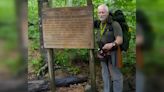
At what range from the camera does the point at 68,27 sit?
5262 mm

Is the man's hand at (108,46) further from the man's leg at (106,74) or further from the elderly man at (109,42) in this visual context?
the man's leg at (106,74)

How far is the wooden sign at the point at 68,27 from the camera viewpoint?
5.17m

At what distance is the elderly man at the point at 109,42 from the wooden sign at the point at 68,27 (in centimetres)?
25

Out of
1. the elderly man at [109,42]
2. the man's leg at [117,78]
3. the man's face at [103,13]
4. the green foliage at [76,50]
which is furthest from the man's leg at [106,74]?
the green foliage at [76,50]

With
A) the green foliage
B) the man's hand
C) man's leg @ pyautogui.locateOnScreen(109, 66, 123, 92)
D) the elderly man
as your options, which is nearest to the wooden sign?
the elderly man

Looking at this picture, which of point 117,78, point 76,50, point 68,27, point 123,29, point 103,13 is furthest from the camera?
point 76,50

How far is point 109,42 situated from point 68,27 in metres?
0.80

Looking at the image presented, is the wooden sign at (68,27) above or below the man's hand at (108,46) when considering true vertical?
above

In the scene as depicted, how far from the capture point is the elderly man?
4.79m

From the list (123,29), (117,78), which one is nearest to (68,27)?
(123,29)

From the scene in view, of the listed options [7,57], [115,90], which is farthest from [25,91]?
[115,90]

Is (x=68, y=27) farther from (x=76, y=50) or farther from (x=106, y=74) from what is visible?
(x=76, y=50)

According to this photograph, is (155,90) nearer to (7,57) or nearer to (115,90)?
(7,57)

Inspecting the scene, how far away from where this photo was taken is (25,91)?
108 centimetres
